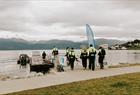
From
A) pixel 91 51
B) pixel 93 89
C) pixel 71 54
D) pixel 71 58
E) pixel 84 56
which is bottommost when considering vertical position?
pixel 93 89

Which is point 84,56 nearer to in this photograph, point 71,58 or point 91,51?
point 71,58

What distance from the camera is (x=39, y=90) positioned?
680 inches

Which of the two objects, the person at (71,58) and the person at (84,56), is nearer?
the person at (71,58)

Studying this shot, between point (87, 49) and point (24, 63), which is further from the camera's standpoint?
point (24, 63)

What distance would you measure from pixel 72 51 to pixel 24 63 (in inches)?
486

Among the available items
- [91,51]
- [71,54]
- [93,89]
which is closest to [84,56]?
[71,54]

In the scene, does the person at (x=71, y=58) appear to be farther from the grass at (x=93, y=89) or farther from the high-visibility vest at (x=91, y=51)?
the grass at (x=93, y=89)

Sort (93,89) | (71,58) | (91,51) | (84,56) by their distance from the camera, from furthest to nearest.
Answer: (84,56)
(71,58)
(91,51)
(93,89)

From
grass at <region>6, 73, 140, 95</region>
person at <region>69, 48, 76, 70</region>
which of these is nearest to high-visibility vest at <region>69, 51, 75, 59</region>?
person at <region>69, 48, 76, 70</region>

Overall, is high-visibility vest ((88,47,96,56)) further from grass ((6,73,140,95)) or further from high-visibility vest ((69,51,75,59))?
grass ((6,73,140,95))

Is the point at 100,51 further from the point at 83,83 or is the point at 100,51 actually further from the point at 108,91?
the point at 108,91

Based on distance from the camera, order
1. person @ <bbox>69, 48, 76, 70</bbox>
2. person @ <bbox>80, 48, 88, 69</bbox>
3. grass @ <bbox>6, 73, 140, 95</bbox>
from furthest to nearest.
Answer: person @ <bbox>80, 48, 88, 69</bbox> < person @ <bbox>69, 48, 76, 70</bbox> < grass @ <bbox>6, 73, 140, 95</bbox>

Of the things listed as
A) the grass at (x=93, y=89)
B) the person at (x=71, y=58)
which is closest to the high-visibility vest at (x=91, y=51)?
the person at (x=71, y=58)

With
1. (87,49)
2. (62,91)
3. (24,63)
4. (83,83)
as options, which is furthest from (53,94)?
(24,63)
